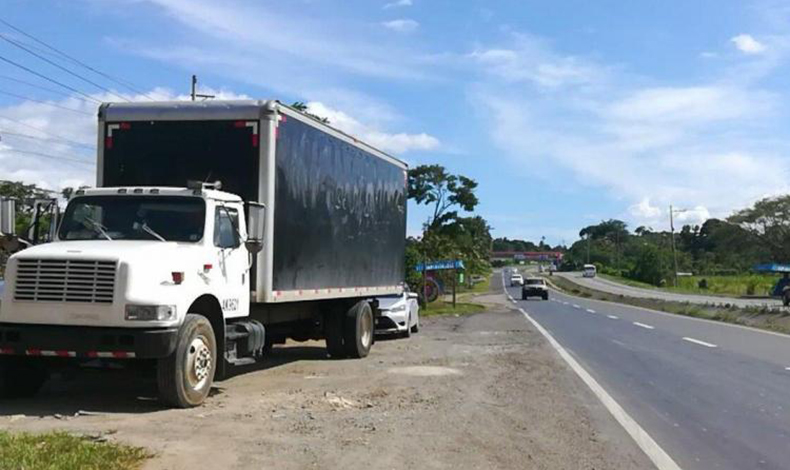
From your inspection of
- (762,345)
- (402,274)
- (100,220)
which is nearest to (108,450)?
(100,220)

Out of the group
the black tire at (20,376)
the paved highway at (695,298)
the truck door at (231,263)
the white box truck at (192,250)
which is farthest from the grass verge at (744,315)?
the black tire at (20,376)

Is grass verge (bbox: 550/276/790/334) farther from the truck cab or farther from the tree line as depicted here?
the tree line

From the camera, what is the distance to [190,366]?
31.4 ft

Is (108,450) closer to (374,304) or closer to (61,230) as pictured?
(61,230)

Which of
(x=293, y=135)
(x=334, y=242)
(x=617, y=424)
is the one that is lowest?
(x=617, y=424)

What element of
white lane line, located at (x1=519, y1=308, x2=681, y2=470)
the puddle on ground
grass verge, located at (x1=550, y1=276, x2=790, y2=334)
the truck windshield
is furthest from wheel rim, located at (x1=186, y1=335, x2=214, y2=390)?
grass verge, located at (x1=550, y1=276, x2=790, y2=334)

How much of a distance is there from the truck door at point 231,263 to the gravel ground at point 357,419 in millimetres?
1209

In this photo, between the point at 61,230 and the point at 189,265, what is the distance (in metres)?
1.88

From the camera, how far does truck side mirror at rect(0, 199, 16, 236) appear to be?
9719 millimetres

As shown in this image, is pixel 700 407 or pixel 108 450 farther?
pixel 700 407

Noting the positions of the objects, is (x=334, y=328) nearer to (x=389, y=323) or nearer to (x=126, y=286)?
(x=389, y=323)

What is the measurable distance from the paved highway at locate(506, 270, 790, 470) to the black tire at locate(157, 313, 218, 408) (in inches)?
202

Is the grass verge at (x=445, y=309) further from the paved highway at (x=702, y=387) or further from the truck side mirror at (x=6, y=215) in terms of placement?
the truck side mirror at (x=6, y=215)

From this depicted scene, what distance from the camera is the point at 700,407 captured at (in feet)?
35.1
